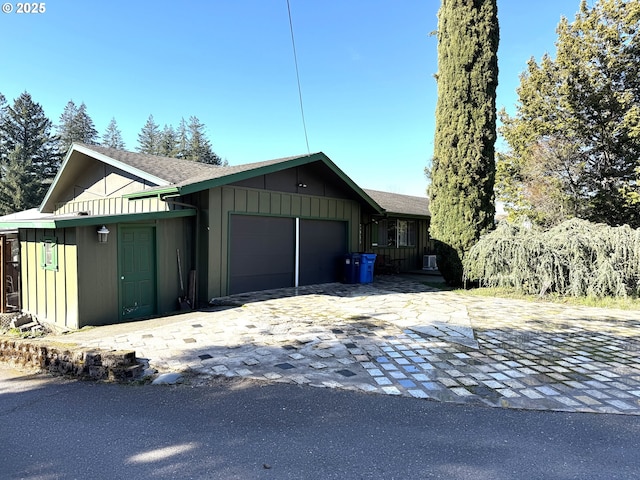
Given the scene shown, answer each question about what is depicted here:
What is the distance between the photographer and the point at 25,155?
3309 centimetres

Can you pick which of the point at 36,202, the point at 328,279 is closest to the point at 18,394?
the point at 328,279

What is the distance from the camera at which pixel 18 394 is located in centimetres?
395

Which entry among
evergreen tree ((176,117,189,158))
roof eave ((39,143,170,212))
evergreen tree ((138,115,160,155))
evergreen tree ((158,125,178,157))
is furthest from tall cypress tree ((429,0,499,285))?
evergreen tree ((138,115,160,155))

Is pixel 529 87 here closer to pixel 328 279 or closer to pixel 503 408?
pixel 328 279

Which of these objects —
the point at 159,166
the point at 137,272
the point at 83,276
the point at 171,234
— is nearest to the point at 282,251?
the point at 171,234

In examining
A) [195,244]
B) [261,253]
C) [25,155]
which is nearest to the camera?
[195,244]

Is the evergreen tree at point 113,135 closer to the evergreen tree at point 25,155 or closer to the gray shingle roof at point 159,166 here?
the evergreen tree at point 25,155

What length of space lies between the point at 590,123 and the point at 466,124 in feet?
23.1

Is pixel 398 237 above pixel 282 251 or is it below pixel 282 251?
above

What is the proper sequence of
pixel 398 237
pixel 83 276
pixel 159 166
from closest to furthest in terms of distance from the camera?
pixel 83 276 < pixel 159 166 < pixel 398 237

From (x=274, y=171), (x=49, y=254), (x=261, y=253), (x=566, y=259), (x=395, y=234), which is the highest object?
(x=274, y=171)

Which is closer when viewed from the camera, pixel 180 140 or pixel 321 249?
pixel 321 249

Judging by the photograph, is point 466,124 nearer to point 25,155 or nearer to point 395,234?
point 395,234

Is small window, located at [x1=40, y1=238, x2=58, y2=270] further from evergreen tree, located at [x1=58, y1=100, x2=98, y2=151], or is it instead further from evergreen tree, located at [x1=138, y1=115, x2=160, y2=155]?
evergreen tree, located at [x1=138, y1=115, x2=160, y2=155]
